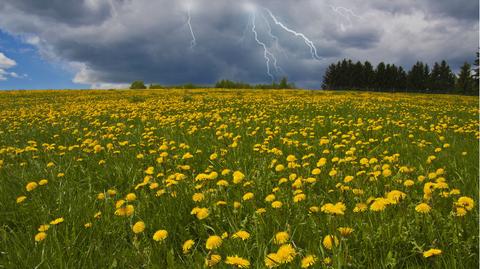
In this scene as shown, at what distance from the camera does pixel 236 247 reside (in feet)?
5.66

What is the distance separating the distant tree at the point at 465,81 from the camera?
6779 cm

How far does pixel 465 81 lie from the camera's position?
68.9 metres

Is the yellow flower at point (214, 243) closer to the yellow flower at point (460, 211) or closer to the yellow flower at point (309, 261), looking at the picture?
the yellow flower at point (309, 261)

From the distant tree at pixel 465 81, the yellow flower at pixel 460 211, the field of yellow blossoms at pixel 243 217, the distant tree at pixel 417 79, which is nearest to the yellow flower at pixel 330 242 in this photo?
the field of yellow blossoms at pixel 243 217

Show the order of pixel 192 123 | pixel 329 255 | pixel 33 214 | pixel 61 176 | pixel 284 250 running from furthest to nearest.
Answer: pixel 192 123 → pixel 61 176 → pixel 33 214 → pixel 329 255 → pixel 284 250

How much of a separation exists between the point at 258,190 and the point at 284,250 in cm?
128

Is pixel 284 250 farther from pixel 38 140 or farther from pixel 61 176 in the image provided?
pixel 38 140

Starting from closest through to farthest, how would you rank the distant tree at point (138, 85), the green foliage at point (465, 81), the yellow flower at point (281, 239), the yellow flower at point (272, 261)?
the yellow flower at point (272, 261) < the yellow flower at point (281, 239) < the distant tree at point (138, 85) < the green foliage at point (465, 81)

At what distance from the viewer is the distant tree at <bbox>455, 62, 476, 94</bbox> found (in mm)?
67787

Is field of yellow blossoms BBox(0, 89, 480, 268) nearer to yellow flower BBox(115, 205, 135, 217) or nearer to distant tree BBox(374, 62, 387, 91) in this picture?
yellow flower BBox(115, 205, 135, 217)

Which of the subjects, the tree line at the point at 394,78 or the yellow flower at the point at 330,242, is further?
the tree line at the point at 394,78

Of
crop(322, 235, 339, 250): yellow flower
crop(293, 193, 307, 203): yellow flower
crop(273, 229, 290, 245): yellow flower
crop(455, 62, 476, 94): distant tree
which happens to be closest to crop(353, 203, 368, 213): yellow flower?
crop(293, 193, 307, 203): yellow flower

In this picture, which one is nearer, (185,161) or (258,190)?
(258,190)

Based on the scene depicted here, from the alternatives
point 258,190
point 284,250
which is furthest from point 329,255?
point 258,190
